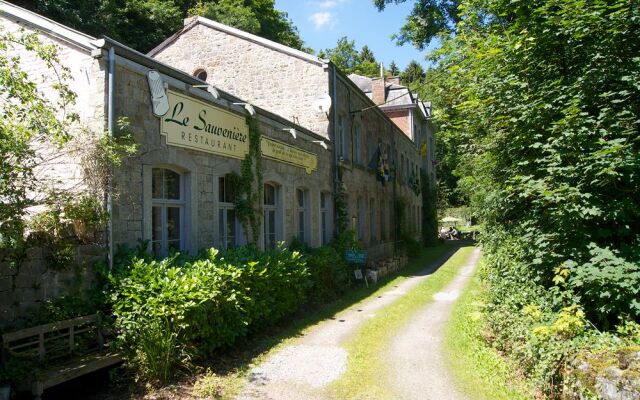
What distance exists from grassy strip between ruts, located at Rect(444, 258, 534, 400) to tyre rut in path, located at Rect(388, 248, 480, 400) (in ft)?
0.50

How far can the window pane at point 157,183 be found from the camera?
7.71 meters

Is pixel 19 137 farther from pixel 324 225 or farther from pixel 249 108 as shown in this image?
pixel 324 225

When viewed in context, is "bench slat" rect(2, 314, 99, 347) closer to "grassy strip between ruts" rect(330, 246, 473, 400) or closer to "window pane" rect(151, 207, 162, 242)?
"window pane" rect(151, 207, 162, 242)

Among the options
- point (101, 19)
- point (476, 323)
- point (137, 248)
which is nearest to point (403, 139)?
point (101, 19)

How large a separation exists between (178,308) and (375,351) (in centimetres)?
324

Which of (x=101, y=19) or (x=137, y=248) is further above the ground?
(x=101, y=19)

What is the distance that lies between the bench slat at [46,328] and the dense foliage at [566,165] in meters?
5.51

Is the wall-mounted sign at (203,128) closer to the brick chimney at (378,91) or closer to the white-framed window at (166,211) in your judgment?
the white-framed window at (166,211)

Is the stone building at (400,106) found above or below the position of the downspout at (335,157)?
above

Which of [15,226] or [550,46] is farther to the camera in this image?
[550,46]

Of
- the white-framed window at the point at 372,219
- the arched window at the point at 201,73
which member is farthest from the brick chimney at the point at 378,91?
the arched window at the point at 201,73

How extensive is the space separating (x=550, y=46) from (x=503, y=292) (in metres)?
4.18

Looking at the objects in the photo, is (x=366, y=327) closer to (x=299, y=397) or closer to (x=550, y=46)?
(x=299, y=397)

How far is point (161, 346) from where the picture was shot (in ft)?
19.2
